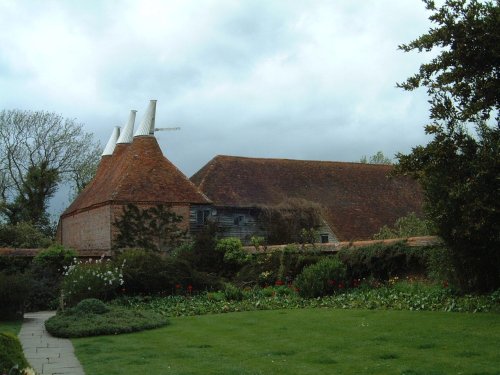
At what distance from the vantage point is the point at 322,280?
1673 cm

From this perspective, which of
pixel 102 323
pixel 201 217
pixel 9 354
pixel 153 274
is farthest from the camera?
pixel 201 217

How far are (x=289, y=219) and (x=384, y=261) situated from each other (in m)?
17.3

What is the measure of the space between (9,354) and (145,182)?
89.5 ft

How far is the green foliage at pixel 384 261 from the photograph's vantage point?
53.2 ft

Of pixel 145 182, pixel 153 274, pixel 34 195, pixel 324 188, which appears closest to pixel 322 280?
pixel 153 274

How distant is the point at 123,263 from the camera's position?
1962cm

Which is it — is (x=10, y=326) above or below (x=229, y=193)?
below

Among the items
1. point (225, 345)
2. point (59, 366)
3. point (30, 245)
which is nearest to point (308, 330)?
point (225, 345)

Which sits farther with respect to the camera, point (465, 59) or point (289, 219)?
point (289, 219)

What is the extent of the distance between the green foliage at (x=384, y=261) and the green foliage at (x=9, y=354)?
1147cm

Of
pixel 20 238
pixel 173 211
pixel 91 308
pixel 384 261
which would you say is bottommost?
pixel 91 308

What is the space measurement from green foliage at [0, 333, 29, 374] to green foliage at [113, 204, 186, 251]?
2500 centimetres

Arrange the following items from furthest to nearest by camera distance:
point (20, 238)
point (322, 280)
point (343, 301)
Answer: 1. point (20, 238)
2. point (322, 280)
3. point (343, 301)

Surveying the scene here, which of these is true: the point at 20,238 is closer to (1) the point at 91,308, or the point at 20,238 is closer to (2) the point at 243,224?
(2) the point at 243,224
